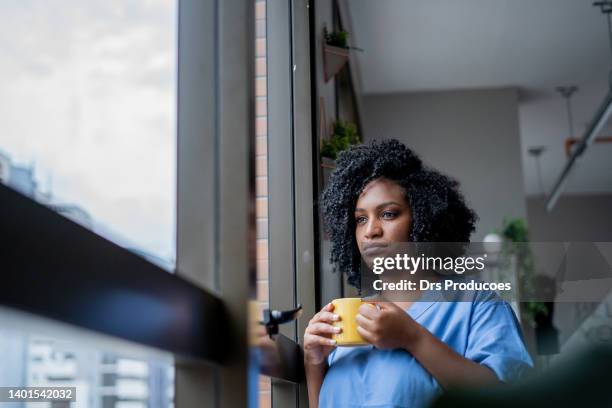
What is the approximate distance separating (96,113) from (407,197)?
821 millimetres

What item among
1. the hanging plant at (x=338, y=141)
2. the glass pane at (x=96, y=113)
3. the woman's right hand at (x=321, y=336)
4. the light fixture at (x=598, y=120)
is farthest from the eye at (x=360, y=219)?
the light fixture at (x=598, y=120)

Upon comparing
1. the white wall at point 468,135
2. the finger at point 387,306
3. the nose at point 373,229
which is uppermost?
the white wall at point 468,135

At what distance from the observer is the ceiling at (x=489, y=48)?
3.96 metres

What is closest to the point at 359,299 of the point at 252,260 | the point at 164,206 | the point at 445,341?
the point at 445,341

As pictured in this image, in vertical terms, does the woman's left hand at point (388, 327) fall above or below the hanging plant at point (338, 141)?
below

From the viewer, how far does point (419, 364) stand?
3.84 ft

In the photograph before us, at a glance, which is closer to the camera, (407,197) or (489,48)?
(407,197)

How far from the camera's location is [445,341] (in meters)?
1.20

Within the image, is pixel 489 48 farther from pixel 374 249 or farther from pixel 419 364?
pixel 419 364

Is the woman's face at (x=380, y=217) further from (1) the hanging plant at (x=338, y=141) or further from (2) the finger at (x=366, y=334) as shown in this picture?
(1) the hanging plant at (x=338, y=141)

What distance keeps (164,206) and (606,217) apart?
1.48m

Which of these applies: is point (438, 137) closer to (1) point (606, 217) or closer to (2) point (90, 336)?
(1) point (606, 217)

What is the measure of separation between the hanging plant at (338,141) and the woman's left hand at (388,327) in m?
0.61

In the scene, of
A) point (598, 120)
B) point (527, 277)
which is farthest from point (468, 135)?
point (527, 277)
